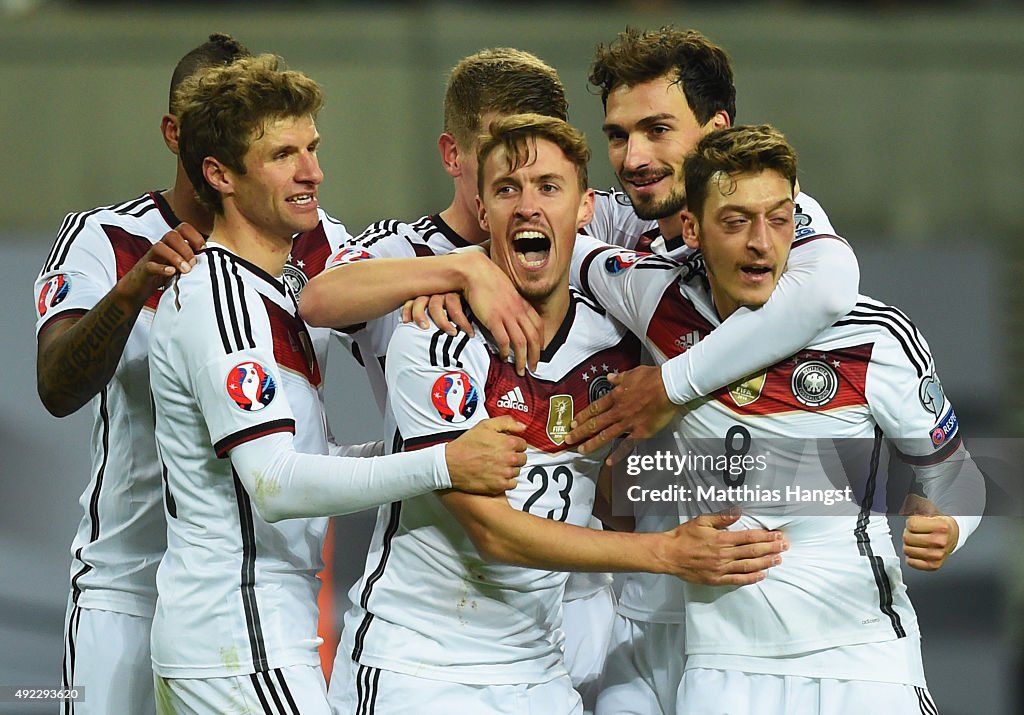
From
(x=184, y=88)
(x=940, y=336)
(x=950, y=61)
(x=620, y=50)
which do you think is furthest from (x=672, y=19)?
(x=184, y=88)

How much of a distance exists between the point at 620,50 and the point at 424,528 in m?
1.58

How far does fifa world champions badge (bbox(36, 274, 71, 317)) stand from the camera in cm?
369

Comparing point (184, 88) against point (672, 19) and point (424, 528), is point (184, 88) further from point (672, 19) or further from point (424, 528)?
point (672, 19)

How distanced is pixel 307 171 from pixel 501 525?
1042mm

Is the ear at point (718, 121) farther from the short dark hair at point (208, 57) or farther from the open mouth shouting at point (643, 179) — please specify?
the short dark hair at point (208, 57)

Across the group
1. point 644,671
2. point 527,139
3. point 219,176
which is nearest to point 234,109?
point 219,176

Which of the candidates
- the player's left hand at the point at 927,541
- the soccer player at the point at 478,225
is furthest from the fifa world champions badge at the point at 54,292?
the player's left hand at the point at 927,541

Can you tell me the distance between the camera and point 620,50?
3.83 m

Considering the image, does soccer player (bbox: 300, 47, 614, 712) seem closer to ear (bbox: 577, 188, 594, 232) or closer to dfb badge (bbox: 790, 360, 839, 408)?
ear (bbox: 577, 188, 594, 232)

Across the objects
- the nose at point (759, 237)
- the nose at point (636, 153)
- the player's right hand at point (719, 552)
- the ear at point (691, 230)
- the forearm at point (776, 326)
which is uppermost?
the nose at point (636, 153)

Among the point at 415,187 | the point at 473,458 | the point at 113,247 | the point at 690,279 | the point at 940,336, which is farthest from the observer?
the point at 415,187

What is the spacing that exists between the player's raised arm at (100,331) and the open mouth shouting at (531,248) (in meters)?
0.81

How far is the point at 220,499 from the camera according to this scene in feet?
10.5

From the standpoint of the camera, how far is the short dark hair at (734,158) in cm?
313
